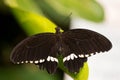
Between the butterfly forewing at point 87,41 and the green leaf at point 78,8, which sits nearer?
the butterfly forewing at point 87,41

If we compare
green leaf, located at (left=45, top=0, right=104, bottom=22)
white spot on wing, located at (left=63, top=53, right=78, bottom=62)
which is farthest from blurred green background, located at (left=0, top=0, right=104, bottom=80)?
white spot on wing, located at (left=63, top=53, right=78, bottom=62)

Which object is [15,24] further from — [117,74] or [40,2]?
[117,74]

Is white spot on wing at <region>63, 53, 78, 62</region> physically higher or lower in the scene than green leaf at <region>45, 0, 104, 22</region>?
lower

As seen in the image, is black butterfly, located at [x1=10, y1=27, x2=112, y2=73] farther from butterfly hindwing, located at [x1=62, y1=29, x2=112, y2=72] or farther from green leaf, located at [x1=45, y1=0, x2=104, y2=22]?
green leaf, located at [x1=45, y1=0, x2=104, y2=22]

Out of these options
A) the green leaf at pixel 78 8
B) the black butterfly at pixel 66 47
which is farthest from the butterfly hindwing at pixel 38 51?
the green leaf at pixel 78 8

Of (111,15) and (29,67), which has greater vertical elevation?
(111,15)

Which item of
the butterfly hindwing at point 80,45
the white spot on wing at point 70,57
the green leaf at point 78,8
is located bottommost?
the white spot on wing at point 70,57

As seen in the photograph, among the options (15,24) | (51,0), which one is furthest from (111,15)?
(15,24)

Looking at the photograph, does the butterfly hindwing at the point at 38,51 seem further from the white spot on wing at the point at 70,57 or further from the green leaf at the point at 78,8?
the green leaf at the point at 78,8
